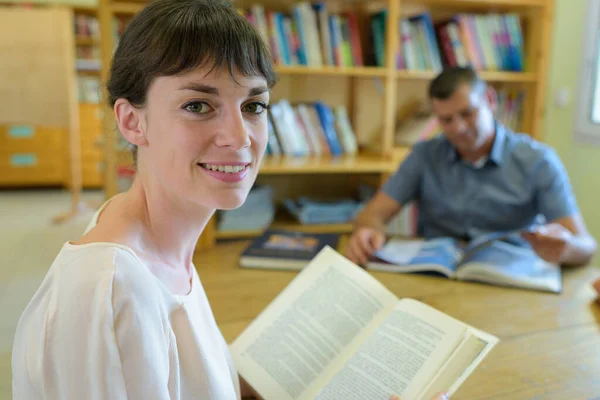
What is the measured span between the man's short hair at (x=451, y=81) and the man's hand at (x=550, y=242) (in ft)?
1.93

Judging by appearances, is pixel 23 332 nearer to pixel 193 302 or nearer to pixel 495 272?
pixel 193 302

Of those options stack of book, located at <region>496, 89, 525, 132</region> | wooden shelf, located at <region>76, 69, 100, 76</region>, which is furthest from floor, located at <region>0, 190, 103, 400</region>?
stack of book, located at <region>496, 89, 525, 132</region>

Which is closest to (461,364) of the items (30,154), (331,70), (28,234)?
(331,70)

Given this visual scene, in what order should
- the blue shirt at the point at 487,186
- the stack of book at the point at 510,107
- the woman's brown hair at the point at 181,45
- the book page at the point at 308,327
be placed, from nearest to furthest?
the woman's brown hair at the point at 181,45 < the book page at the point at 308,327 < the blue shirt at the point at 487,186 < the stack of book at the point at 510,107

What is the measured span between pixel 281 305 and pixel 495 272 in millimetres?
560

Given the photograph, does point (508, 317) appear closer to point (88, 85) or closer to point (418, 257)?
point (418, 257)

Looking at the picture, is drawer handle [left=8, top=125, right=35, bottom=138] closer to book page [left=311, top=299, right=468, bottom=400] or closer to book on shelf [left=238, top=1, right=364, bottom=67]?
book on shelf [left=238, top=1, right=364, bottom=67]

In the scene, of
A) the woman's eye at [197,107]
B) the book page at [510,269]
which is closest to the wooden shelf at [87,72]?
the book page at [510,269]

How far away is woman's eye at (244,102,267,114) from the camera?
2.23 feet

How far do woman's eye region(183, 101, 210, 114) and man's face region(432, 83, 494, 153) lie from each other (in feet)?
4.02

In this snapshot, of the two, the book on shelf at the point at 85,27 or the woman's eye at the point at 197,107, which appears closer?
the woman's eye at the point at 197,107

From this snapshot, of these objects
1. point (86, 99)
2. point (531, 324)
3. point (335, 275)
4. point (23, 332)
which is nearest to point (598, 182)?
point (531, 324)

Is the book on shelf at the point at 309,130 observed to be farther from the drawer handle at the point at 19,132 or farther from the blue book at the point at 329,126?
the drawer handle at the point at 19,132

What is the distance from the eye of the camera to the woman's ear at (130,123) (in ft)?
2.19
